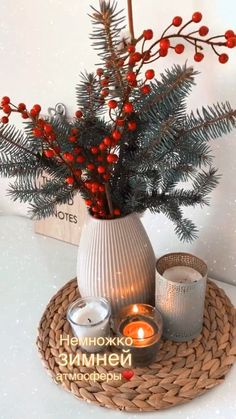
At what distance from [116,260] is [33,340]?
0.17 metres

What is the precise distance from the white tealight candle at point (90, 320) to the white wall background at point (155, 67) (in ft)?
0.74

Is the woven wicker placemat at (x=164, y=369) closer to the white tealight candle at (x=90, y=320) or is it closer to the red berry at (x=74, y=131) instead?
the white tealight candle at (x=90, y=320)

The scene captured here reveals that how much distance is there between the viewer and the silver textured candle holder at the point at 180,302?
606mm

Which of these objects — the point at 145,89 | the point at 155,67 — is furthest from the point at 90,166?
the point at 155,67

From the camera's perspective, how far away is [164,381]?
580 millimetres

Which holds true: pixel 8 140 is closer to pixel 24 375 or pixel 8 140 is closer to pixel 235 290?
pixel 24 375

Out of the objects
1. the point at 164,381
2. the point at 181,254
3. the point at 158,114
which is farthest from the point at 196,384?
the point at 158,114

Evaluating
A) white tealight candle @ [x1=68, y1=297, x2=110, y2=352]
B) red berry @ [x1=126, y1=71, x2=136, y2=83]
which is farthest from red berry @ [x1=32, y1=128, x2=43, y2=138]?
white tealight candle @ [x1=68, y1=297, x2=110, y2=352]

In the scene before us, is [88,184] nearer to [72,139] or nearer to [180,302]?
[72,139]

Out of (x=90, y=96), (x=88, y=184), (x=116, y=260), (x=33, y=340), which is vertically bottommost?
(x=33, y=340)

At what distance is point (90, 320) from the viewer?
0.62m

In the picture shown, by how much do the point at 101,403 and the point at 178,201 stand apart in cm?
28

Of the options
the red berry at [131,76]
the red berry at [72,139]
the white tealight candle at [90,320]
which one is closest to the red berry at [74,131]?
the red berry at [72,139]

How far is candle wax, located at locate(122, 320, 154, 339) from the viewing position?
2.03 ft
